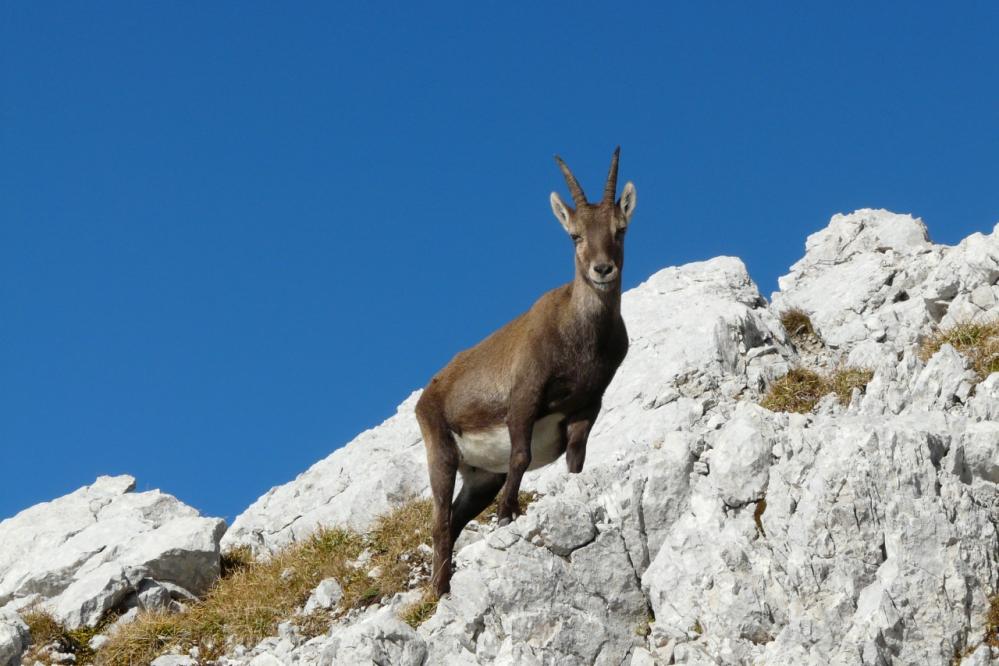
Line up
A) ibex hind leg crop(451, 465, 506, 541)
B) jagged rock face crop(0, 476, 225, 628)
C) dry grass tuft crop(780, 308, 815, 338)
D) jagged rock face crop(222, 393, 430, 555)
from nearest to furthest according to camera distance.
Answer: ibex hind leg crop(451, 465, 506, 541)
jagged rock face crop(0, 476, 225, 628)
jagged rock face crop(222, 393, 430, 555)
dry grass tuft crop(780, 308, 815, 338)

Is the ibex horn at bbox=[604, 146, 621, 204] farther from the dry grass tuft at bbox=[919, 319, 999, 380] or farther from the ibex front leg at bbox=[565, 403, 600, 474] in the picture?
the dry grass tuft at bbox=[919, 319, 999, 380]

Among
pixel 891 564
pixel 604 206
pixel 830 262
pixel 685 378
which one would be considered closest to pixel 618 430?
pixel 685 378

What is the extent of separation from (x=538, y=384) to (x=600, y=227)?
206cm

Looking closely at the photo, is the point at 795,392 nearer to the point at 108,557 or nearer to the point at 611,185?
the point at 611,185

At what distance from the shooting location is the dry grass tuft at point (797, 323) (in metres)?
26.4

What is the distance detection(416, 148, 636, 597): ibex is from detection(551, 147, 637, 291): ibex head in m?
0.01

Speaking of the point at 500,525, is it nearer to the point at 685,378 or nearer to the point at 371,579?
the point at 371,579

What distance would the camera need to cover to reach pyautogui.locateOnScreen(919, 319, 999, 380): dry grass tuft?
707 inches

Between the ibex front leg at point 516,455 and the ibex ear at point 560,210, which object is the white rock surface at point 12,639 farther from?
the ibex ear at point 560,210

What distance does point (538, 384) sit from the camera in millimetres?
15711

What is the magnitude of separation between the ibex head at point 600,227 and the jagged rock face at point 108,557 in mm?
8659

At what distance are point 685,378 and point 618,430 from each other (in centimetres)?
163

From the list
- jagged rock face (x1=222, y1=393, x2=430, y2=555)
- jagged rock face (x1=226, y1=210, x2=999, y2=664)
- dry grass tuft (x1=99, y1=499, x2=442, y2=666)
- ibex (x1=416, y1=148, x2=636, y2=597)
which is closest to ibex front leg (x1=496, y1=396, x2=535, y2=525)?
ibex (x1=416, y1=148, x2=636, y2=597)

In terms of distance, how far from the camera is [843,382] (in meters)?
19.9
